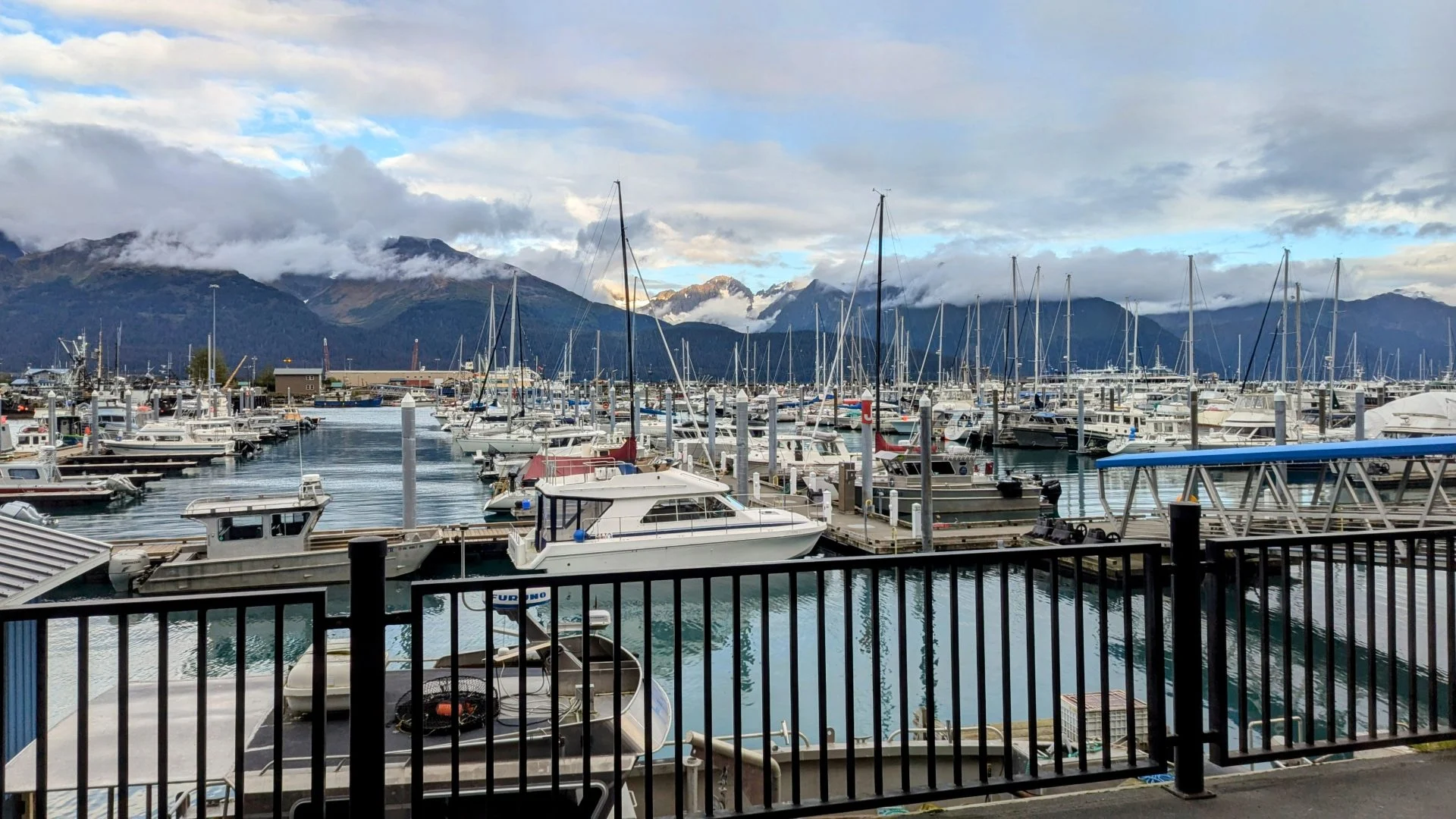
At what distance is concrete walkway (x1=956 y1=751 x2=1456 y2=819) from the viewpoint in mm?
3641

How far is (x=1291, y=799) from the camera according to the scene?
12.4 feet

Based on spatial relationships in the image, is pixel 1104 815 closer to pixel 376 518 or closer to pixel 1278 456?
pixel 1278 456

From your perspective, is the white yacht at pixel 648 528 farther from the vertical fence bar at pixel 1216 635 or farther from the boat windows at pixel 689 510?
the vertical fence bar at pixel 1216 635

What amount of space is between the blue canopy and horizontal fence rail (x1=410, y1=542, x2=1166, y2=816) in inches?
114

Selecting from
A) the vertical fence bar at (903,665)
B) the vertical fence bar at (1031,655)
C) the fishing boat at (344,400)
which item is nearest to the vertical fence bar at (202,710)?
the vertical fence bar at (903,665)

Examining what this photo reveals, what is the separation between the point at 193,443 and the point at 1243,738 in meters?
64.2

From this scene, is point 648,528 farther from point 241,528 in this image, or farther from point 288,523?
point 241,528

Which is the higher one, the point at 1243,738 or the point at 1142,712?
the point at 1243,738

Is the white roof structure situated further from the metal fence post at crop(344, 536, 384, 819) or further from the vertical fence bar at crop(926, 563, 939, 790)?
the metal fence post at crop(344, 536, 384, 819)

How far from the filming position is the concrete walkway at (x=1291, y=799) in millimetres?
3641

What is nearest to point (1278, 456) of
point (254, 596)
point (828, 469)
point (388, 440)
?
point (254, 596)

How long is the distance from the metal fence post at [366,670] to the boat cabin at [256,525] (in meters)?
21.1

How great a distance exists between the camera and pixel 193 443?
56.9 metres

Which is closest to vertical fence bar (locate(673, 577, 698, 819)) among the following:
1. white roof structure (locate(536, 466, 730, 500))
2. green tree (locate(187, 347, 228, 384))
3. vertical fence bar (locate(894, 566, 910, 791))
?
vertical fence bar (locate(894, 566, 910, 791))
